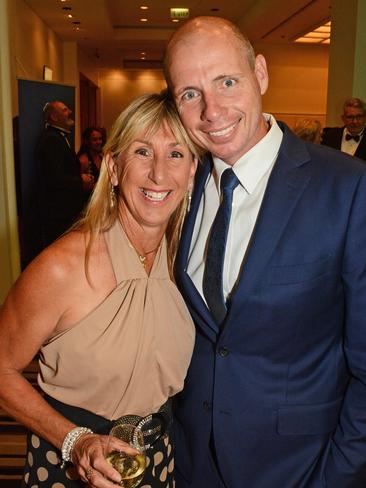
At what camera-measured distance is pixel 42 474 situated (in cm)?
158

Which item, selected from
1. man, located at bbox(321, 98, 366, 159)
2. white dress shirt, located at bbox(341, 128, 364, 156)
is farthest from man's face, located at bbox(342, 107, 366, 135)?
white dress shirt, located at bbox(341, 128, 364, 156)

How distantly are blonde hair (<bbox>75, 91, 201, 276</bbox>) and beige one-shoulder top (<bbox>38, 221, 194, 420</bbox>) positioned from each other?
0.22ft

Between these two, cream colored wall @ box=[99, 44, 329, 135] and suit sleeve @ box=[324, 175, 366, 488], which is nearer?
suit sleeve @ box=[324, 175, 366, 488]

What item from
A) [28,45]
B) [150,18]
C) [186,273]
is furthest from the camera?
[150,18]

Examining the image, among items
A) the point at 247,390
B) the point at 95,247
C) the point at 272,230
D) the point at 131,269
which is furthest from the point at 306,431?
the point at 95,247

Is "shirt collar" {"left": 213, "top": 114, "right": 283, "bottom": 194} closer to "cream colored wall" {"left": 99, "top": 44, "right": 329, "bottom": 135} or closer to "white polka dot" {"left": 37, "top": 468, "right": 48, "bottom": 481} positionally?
"white polka dot" {"left": 37, "top": 468, "right": 48, "bottom": 481}

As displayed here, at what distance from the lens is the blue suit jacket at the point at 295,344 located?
139 centimetres

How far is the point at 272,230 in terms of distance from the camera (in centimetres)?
141

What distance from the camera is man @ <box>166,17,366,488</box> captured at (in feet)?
4.60

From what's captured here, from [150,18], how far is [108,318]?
39.7ft

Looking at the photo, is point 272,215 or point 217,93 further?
point 217,93

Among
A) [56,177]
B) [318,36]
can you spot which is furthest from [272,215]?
[318,36]

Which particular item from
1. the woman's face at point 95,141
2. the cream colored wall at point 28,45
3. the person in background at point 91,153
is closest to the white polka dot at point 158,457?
the person in background at point 91,153

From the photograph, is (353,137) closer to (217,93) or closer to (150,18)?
(217,93)
